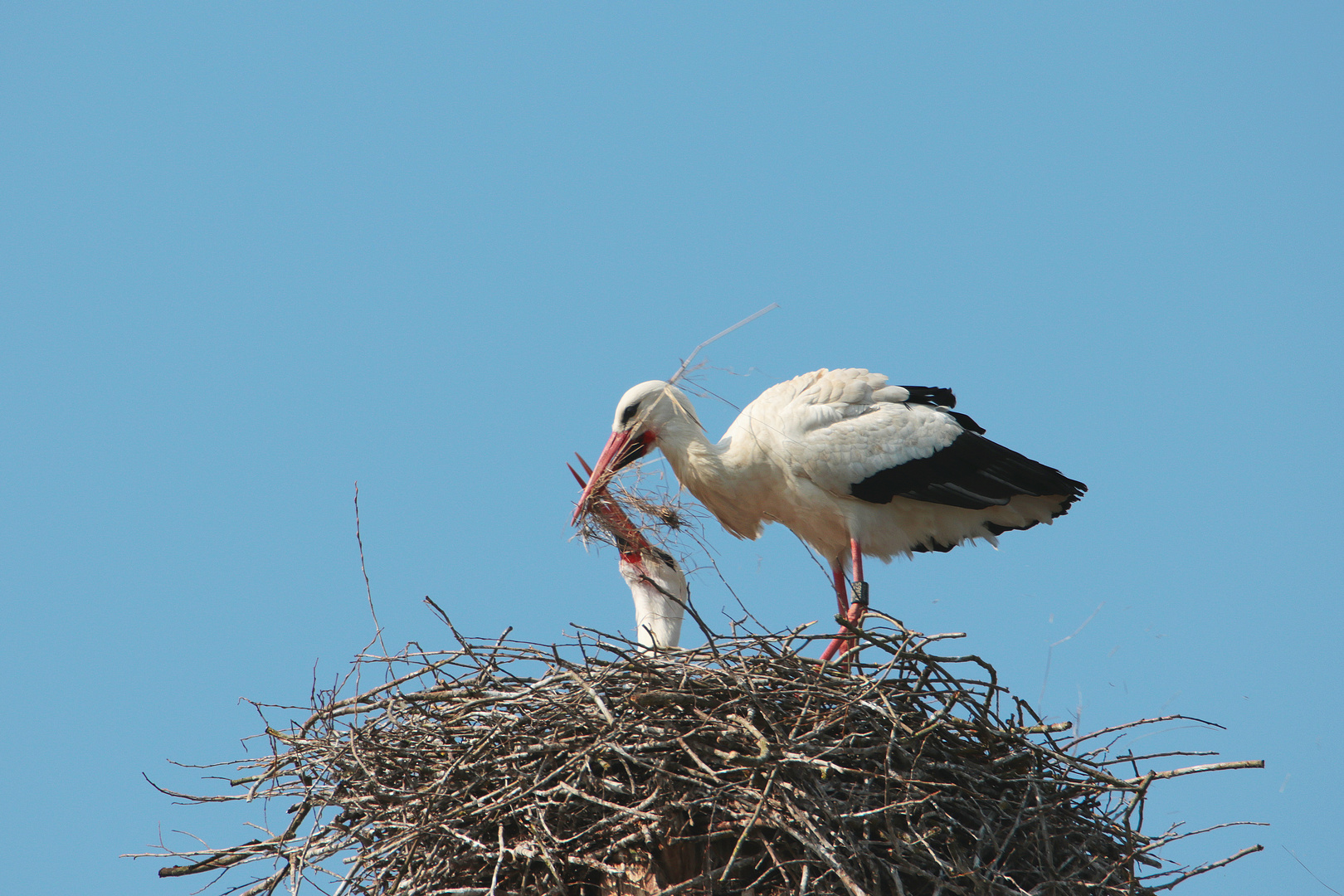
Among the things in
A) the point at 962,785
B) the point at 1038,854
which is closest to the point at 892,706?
the point at 962,785

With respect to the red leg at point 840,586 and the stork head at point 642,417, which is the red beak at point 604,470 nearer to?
the stork head at point 642,417

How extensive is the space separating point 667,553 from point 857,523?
93 cm

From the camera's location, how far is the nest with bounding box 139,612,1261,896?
3.67 metres

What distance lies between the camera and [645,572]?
18.3ft

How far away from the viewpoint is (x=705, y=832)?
149 inches

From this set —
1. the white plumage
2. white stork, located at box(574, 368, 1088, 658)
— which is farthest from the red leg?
the white plumage

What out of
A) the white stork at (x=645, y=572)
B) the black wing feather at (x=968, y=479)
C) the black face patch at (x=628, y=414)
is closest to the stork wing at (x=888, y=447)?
the black wing feather at (x=968, y=479)

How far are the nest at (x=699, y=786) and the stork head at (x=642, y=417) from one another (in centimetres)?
203

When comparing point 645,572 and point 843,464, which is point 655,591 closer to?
point 645,572

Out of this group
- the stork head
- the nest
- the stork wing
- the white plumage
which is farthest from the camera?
the stork head

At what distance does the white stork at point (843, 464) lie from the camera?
229 inches

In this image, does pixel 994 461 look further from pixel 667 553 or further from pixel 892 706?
pixel 892 706

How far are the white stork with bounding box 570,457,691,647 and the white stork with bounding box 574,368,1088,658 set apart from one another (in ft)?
0.38

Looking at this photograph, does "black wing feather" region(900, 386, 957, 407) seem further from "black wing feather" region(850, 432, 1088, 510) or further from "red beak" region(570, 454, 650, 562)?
"red beak" region(570, 454, 650, 562)
